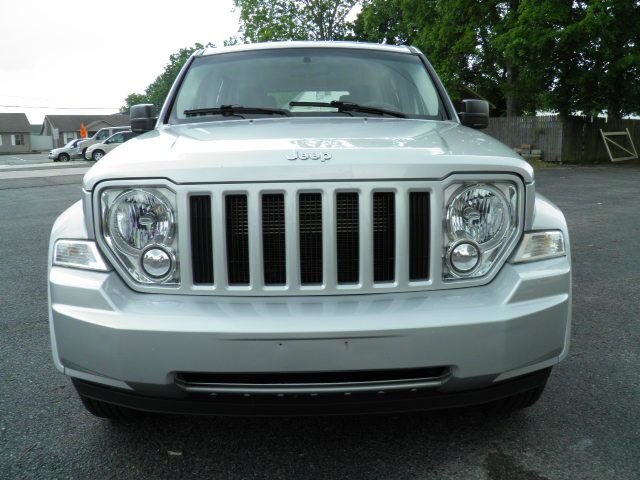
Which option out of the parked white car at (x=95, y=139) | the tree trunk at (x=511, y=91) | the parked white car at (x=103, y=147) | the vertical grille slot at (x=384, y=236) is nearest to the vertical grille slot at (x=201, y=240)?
the vertical grille slot at (x=384, y=236)

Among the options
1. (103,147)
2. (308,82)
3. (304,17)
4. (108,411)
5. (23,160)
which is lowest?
(23,160)

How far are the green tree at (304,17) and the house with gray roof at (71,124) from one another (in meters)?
54.2

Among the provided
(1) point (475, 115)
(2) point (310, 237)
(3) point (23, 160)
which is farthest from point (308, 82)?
(3) point (23, 160)

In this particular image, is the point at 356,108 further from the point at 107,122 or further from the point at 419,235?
the point at 107,122

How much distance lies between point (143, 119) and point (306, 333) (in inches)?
90.0

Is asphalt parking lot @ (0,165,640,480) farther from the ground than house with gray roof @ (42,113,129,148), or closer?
closer

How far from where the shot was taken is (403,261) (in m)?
2.13

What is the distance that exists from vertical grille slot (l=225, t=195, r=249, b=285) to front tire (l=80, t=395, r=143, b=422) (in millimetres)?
800

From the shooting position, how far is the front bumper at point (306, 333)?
6.52ft

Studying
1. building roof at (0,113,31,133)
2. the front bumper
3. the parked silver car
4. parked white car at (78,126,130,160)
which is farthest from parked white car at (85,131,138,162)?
building roof at (0,113,31,133)

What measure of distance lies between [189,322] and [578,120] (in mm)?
23527

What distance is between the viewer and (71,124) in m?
93.5

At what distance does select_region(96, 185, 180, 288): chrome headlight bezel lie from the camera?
2174 mm

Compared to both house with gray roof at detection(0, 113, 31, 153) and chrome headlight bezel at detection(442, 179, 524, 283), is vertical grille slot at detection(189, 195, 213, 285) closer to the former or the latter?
chrome headlight bezel at detection(442, 179, 524, 283)
